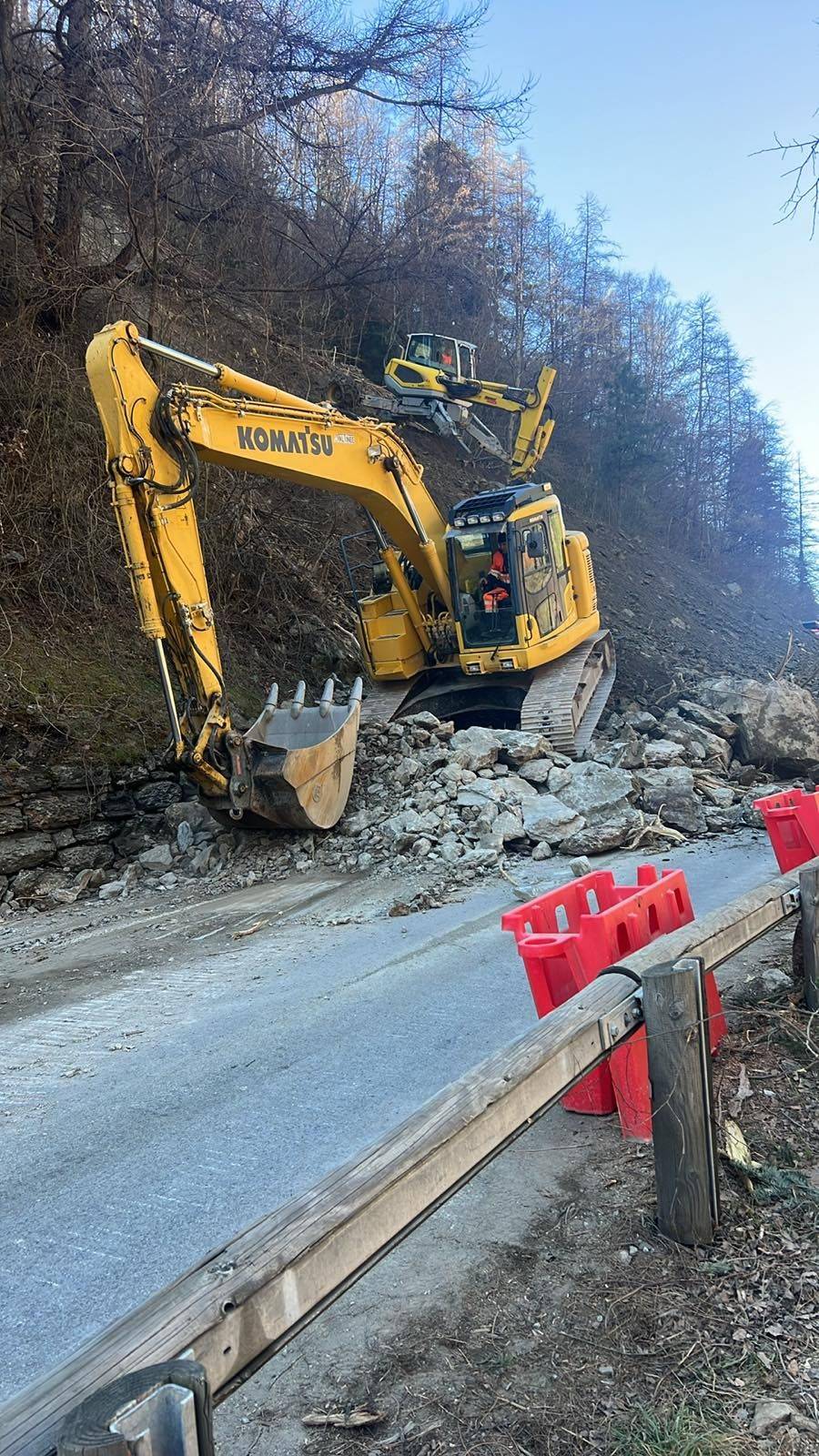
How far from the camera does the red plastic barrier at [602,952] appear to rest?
3.29 m

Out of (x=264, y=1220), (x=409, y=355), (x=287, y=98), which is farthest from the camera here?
(x=409, y=355)

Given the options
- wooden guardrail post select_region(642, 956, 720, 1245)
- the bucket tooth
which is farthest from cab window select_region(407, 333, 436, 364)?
wooden guardrail post select_region(642, 956, 720, 1245)

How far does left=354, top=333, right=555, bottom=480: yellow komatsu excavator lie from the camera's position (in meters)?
16.5

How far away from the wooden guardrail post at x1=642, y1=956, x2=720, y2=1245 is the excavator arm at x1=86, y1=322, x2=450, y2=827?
223 inches

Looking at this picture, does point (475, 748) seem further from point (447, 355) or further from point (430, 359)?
point (447, 355)

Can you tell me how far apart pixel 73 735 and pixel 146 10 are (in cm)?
914

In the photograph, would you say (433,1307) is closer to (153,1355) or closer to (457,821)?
(153,1355)

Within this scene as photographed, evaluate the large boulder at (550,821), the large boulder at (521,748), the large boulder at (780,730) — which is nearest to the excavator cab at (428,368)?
the large boulder at (780,730)

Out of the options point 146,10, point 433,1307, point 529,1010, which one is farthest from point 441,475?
point 433,1307

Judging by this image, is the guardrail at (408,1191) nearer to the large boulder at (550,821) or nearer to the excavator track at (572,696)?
the large boulder at (550,821)

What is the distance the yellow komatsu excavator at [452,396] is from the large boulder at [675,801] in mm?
8719

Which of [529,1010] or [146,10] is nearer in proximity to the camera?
[529,1010]

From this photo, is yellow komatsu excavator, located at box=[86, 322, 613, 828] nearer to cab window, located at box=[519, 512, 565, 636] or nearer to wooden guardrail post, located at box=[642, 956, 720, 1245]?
cab window, located at box=[519, 512, 565, 636]

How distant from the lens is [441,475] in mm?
23172
